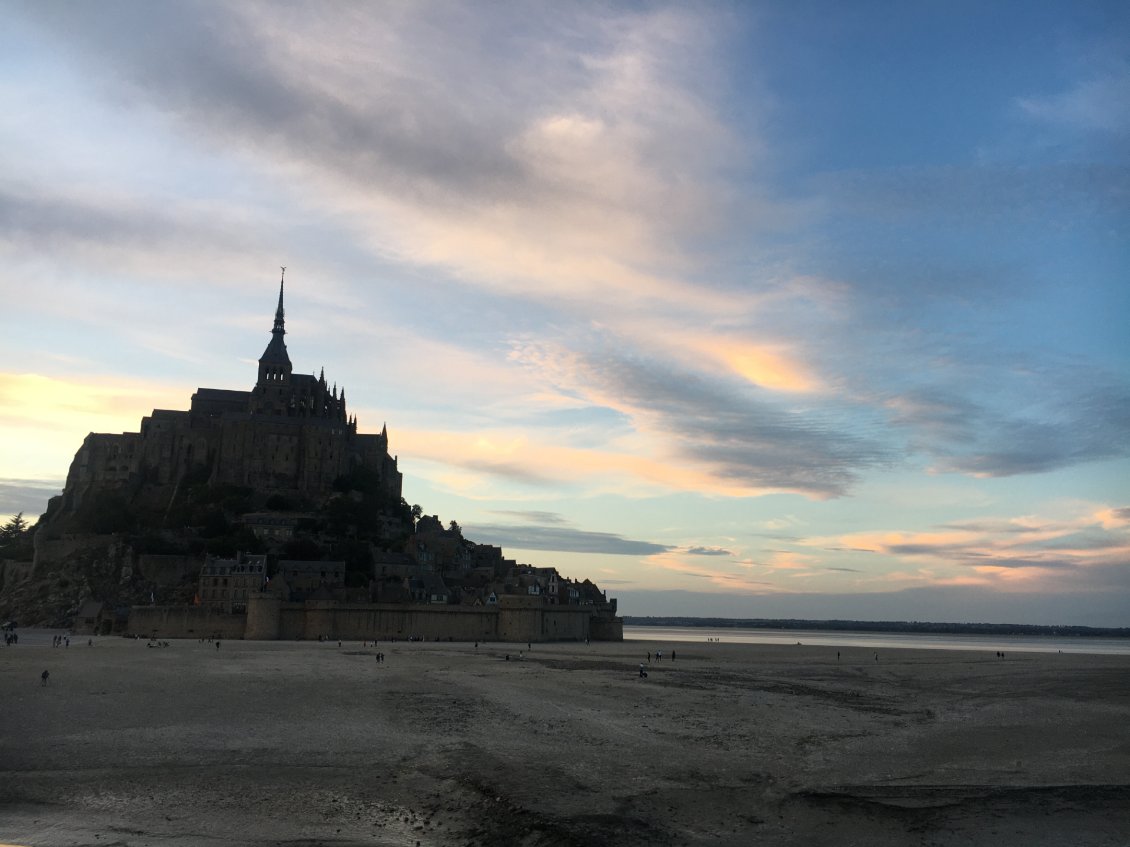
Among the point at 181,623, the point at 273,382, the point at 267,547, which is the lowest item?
the point at 181,623

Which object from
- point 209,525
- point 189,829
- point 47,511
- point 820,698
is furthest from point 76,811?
point 47,511

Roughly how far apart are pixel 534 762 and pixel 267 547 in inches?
2847

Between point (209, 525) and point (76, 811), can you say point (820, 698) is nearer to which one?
point (76, 811)

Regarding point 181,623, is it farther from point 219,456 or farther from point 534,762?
point 534,762

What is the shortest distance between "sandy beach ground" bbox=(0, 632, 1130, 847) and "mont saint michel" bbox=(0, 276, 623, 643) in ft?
111

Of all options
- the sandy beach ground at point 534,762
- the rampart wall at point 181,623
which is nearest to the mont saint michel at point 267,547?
the rampart wall at point 181,623

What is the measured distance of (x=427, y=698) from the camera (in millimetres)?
34188

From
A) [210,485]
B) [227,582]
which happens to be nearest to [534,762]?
[227,582]

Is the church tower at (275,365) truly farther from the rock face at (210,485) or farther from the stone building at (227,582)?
the stone building at (227,582)

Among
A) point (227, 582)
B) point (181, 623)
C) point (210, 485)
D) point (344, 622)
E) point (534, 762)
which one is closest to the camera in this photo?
point (534, 762)

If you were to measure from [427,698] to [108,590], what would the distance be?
59938 millimetres

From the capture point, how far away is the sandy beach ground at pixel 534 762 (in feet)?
59.2

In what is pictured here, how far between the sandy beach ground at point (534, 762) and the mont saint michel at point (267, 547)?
111ft

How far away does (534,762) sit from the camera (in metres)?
23.2
